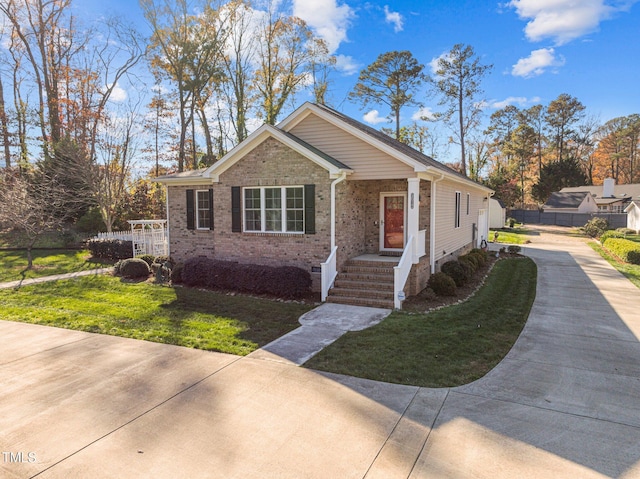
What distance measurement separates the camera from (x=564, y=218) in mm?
44688

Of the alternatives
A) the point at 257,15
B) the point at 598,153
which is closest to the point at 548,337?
the point at 257,15

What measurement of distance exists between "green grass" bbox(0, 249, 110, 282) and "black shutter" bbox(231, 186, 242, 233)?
723 centimetres

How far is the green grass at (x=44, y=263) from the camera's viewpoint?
13953 millimetres

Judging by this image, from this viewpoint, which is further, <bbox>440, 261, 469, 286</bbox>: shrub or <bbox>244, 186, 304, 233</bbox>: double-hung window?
<bbox>440, 261, 469, 286</bbox>: shrub

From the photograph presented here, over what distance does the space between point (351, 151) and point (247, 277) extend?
4.78 metres

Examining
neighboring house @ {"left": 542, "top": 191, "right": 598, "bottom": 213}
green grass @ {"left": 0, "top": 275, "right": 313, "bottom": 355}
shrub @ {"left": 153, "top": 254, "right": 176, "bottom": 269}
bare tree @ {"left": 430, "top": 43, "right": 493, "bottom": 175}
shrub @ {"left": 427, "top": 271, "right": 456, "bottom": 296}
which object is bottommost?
green grass @ {"left": 0, "top": 275, "right": 313, "bottom": 355}

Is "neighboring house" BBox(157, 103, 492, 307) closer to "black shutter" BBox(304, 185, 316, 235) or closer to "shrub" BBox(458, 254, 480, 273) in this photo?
"black shutter" BBox(304, 185, 316, 235)

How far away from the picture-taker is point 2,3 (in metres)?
25.3

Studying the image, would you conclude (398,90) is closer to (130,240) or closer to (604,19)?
(604,19)

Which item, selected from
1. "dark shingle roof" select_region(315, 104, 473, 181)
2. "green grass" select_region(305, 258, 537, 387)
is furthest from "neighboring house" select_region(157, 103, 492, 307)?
"green grass" select_region(305, 258, 537, 387)

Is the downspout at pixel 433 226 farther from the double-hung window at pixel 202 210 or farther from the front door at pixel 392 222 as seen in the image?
the double-hung window at pixel 202 210

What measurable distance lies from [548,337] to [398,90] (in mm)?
30798

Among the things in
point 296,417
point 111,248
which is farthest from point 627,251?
point 111,248

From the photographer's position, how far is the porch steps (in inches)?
391
